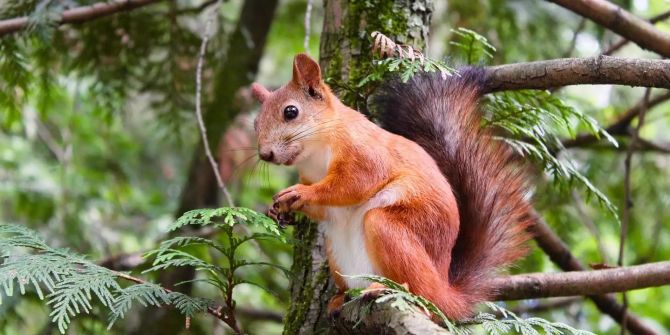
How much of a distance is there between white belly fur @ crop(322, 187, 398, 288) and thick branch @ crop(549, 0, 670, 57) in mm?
794

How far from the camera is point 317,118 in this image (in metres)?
2.00

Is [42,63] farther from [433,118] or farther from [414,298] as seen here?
[414,298]

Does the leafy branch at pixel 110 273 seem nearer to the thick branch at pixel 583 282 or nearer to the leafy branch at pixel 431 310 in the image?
the leafy branch at pixel 431 310

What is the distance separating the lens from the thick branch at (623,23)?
2209mm

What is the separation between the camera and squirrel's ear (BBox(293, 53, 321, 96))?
2008mm

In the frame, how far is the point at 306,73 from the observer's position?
204cm

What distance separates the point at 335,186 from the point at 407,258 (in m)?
0.23

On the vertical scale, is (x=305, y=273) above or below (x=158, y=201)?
above

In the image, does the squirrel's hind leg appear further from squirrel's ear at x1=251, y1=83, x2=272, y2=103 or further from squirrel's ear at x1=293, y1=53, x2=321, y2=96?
squirrel's ear at x1=251, y1=83, x2=272, y2=103

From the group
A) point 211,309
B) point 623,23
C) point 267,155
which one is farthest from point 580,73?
point 211,309

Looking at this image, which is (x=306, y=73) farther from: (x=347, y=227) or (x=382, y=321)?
(x=382, y=321)

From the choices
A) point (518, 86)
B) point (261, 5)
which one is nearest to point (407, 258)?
point (518, 86)

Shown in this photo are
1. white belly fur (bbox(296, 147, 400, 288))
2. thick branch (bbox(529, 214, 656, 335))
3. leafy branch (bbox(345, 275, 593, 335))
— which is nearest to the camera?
leafy branch (bbox(345, 275, 593, 335))

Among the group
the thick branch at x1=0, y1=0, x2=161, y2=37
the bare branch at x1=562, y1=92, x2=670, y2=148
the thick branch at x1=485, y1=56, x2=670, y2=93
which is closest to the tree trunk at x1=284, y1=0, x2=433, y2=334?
the thick branch at x1=485, y1=56, x2=670, y2=93
